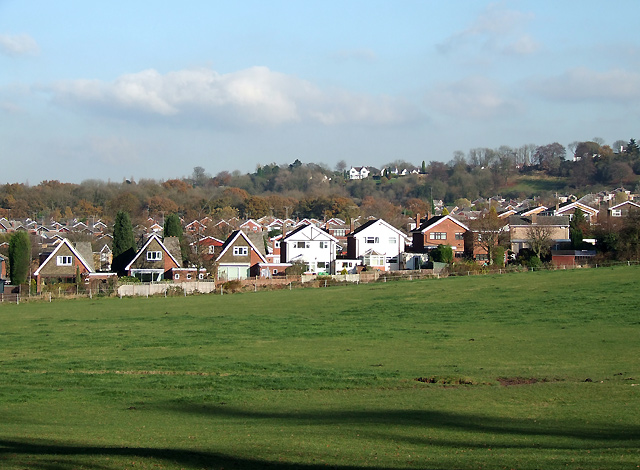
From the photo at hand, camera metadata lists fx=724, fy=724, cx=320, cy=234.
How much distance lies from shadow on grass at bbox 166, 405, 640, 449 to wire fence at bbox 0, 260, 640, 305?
132ft

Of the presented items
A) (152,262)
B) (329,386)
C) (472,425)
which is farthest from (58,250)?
(472,425)

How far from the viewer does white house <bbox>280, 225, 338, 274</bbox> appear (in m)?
83.4

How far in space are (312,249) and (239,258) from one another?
30.4 ft

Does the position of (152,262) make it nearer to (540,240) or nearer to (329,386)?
(540,240)

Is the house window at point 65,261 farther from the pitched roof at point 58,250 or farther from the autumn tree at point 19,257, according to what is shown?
the autumn tree at point 19,257

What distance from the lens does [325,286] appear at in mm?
61688

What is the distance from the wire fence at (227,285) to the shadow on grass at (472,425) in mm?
40096

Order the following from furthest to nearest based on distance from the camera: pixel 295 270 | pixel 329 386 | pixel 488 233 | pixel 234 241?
pixel 488 233 → pixel 234 241 → pixel 295 270 → pixel 329 386

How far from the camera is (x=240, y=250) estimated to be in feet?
259

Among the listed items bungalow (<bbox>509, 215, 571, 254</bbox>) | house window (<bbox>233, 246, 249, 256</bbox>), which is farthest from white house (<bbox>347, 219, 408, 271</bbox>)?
house window (<bbox>233, 246, 249, 256</bbox>)

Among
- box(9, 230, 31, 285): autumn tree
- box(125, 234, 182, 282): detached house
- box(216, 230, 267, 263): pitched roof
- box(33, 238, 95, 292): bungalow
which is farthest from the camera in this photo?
box(216, 230, 267, 263): pitched roof

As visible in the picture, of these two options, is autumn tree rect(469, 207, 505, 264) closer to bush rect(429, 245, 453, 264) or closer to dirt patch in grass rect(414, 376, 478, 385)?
bush rect(429, 245, 453, 264)

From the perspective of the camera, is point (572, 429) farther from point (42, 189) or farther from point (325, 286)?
point (42, 189)

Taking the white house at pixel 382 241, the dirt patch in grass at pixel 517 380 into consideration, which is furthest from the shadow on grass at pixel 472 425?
the white house at pixel 382 241
